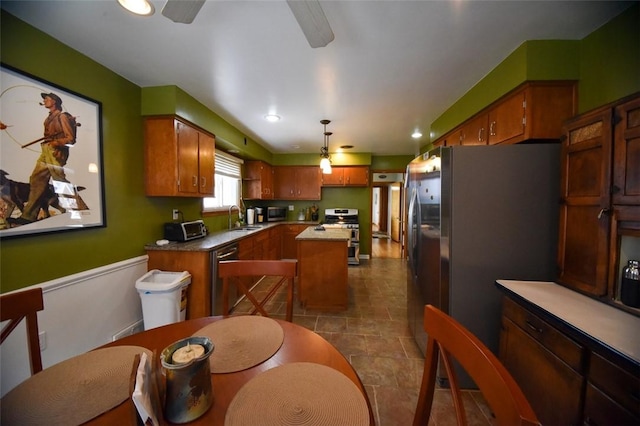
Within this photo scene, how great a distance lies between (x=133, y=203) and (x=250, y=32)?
1882 millimetres

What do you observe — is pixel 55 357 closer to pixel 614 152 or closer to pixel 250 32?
pixel 250 32

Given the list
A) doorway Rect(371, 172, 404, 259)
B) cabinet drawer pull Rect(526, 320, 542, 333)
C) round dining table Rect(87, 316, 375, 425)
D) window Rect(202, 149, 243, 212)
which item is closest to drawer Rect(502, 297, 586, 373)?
cabinet drawer pull Rect(526, 320, 542, 333)

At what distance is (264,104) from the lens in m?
2.69

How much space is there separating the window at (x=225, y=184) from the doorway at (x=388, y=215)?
3.01m

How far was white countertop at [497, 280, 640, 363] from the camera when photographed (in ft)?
2.83

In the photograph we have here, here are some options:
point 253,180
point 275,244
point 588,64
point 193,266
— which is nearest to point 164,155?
point 193,266

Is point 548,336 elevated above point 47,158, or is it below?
below

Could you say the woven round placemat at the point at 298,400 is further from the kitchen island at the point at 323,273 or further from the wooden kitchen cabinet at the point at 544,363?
the kitchen island at the point at 323,273

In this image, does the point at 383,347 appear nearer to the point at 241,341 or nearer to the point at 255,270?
the point at 255,270

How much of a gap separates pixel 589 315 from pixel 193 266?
286 cm

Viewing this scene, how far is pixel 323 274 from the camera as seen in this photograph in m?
2.95

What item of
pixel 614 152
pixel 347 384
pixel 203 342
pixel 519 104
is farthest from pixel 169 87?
pixel 614 152

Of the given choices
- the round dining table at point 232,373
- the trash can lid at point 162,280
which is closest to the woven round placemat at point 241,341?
the round dining table at point 232,373

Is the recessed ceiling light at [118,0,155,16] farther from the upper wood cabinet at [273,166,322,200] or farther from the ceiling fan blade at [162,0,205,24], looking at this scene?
the upper wood cabinet at [273,166,322,200]
